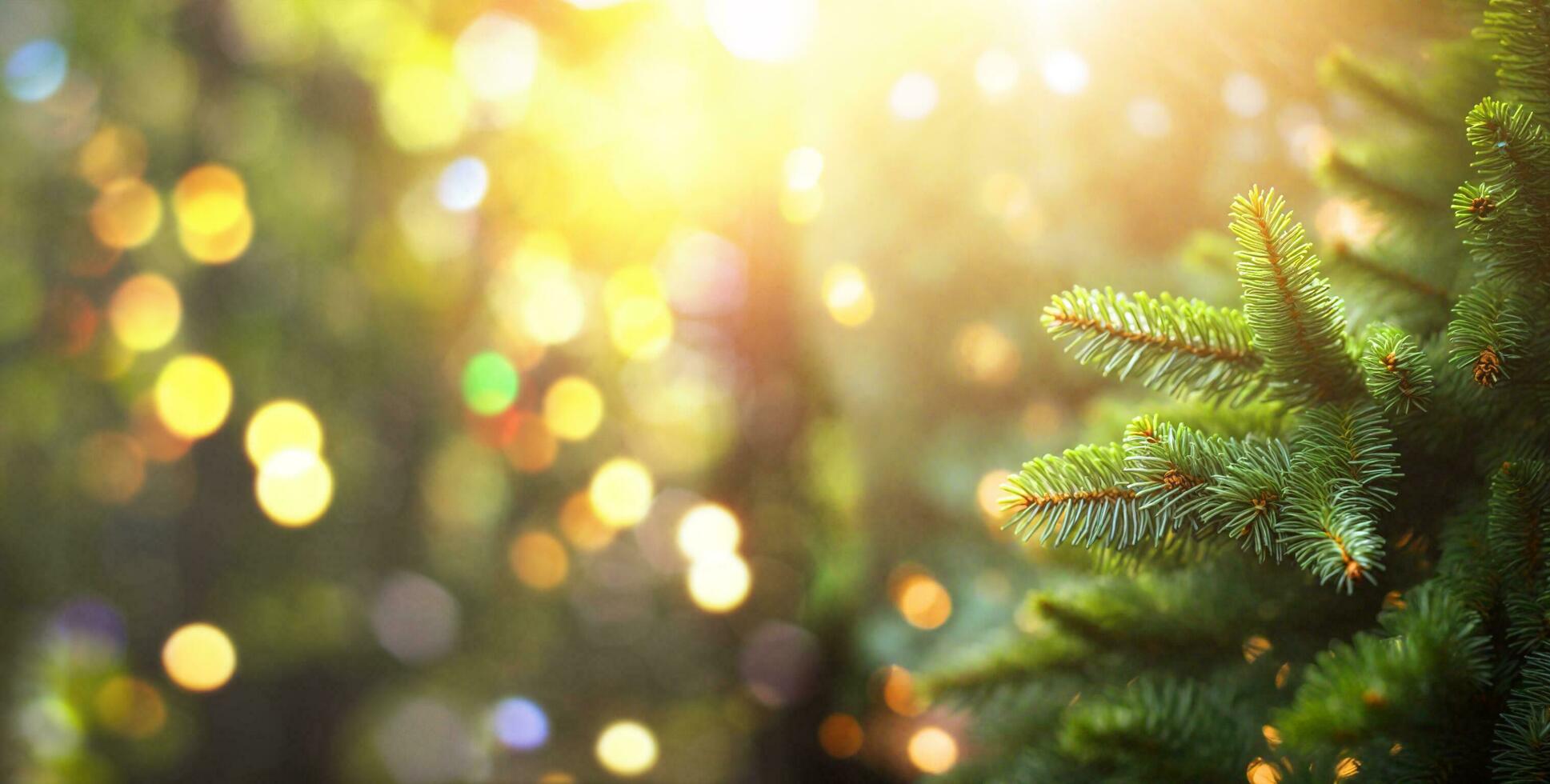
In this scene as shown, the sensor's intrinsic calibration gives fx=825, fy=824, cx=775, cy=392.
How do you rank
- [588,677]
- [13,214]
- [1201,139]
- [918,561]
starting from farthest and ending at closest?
[13,214]
[588,677]
[918,561]
[1201,139]

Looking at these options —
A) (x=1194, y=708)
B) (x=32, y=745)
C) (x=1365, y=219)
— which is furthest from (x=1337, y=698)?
(x=32, y=745)

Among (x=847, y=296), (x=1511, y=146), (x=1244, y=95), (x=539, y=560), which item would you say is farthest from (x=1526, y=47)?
(x=539, y=560)

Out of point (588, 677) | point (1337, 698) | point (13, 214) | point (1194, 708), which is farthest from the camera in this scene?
point (13, 214)

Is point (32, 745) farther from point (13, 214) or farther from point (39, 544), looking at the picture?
point (13, 214)

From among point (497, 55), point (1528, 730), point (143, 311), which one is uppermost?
point (497, 55)

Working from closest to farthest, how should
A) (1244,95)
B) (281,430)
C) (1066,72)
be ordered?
(1244,95)
(1066,72)
(281,430)

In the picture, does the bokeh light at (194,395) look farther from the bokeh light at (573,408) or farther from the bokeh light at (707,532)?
the bokeh light at (707,532)

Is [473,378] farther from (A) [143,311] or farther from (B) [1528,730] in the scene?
(B) [1528,730]
